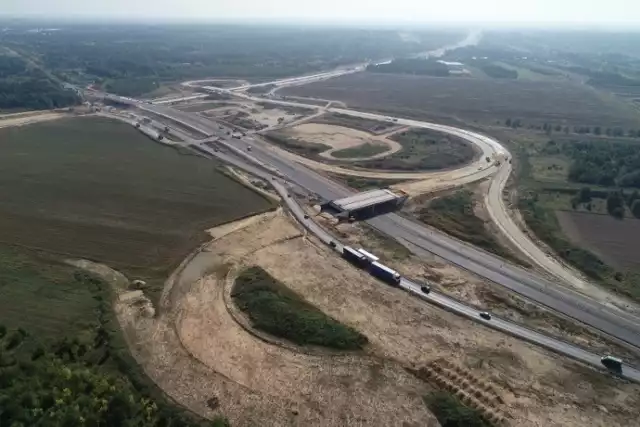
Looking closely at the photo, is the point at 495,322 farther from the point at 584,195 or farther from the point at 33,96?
the point at 33,96

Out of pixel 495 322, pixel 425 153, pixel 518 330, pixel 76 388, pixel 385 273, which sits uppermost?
pixel 76 388

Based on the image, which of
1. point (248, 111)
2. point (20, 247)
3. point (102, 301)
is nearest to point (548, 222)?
point (102, 301)

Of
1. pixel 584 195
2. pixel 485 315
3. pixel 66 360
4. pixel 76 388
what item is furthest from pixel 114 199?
pixel 584 195

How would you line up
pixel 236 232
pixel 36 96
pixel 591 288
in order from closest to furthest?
pixel 591 288 < pixel 236 232 < pixel 36 96

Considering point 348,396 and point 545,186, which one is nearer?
point 348,396

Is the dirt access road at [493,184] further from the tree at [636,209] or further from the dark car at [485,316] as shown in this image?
the tree at [636,209]

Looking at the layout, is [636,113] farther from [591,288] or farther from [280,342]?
[280,342]

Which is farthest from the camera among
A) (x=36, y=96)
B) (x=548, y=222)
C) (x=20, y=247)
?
(x=36, y=96)
